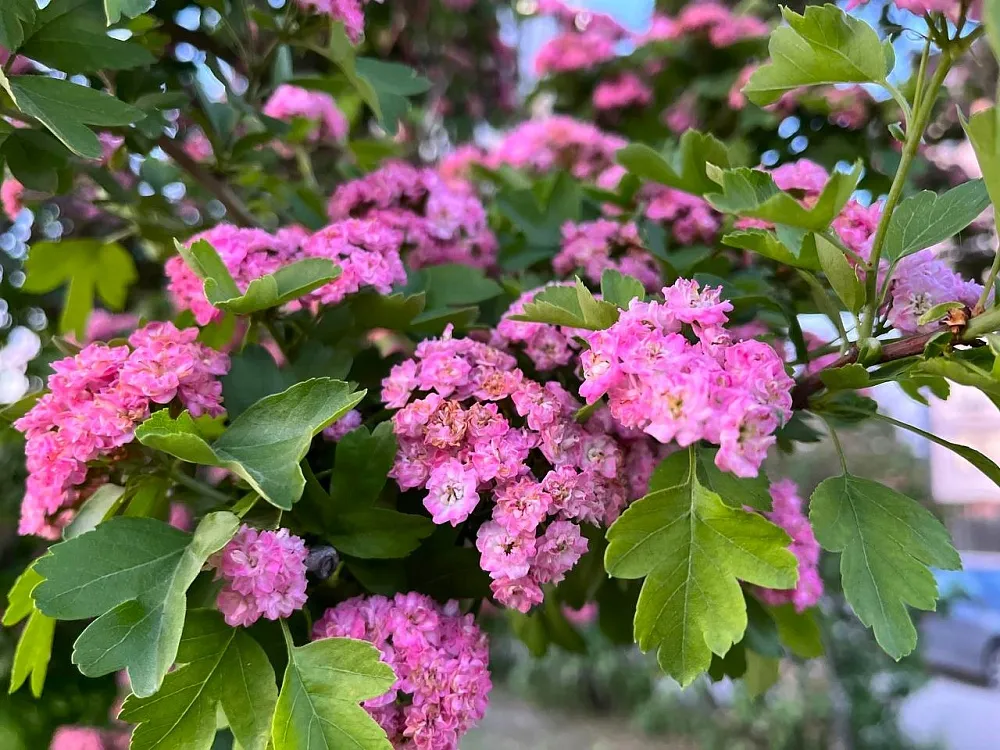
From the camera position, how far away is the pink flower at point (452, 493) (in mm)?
473

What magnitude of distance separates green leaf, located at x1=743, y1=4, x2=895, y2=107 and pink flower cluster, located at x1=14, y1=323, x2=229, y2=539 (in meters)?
0.47

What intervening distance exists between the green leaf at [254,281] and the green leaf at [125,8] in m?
0.15

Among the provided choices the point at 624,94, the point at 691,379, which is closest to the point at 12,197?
the point at 691,379

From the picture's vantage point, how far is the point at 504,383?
20.6 inches

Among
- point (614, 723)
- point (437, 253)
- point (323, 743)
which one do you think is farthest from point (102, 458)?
point (614, 723)

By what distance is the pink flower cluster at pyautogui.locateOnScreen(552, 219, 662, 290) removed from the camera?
2.45ft

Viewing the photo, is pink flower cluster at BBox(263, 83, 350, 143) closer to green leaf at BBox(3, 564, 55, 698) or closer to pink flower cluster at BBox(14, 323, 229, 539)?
pink flower cluster at BBox(14, 323, 229, 539)

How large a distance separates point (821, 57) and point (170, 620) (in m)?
0.55

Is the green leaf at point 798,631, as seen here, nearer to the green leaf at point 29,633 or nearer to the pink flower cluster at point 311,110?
the green leaf at point 29,633

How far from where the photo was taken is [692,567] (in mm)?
441

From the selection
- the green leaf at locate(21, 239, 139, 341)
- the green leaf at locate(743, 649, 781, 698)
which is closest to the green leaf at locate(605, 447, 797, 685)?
the green leaf at locate(743, 649, 781, 698)

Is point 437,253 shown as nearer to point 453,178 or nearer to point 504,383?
point 504,383

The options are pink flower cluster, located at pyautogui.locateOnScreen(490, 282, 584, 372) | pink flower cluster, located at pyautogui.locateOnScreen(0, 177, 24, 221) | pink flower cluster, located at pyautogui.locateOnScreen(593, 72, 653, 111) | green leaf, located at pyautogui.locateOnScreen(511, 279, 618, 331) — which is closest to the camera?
green leaf, located at pyautogui.locateOnScreen(511, 279, 618, 331)

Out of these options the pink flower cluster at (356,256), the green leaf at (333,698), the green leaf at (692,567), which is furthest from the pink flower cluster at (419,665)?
the pink flower cluster at (356,256)
